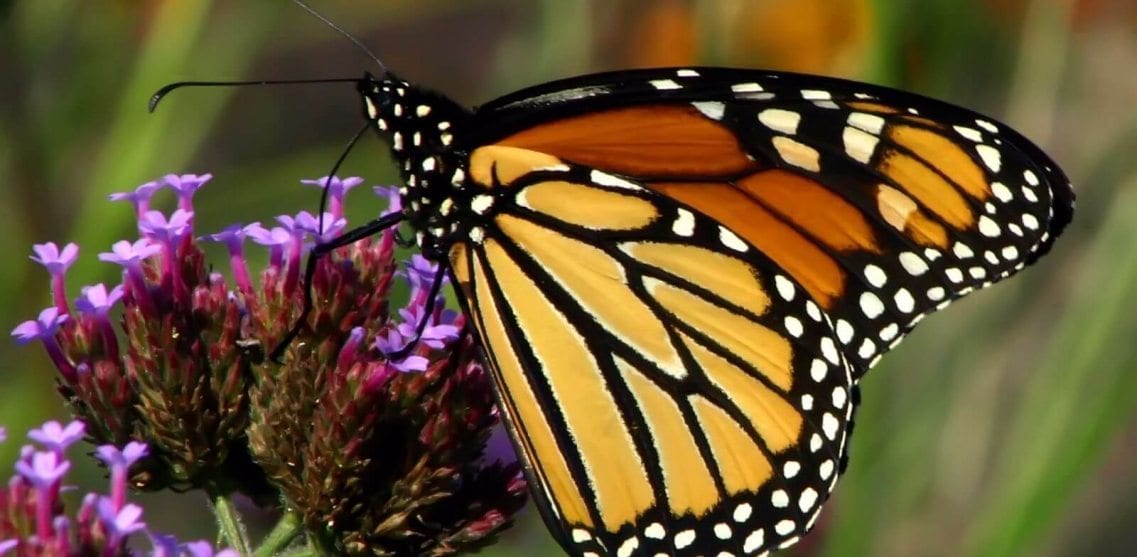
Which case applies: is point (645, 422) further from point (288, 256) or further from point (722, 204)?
point (288, 256)

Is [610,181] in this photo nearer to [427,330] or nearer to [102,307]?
[427,330]

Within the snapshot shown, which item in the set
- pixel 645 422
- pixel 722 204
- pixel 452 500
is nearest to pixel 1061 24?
Answer: pixel 722 204

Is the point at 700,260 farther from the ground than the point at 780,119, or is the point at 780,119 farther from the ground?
the point at 780,119

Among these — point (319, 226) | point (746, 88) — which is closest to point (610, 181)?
point (746, 88)

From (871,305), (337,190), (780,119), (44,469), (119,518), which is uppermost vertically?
(337,190)

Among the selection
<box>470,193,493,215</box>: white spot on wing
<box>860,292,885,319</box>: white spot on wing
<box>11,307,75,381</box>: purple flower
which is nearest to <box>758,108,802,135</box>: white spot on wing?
<box>860,292,885,319</box>: white spot on wing

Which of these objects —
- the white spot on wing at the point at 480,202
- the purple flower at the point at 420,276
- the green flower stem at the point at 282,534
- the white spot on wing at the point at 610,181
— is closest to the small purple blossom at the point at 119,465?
the green flower stem at the point at 282,534

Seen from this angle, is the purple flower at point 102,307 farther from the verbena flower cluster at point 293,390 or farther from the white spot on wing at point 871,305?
the white spot on wing at point 871,305
